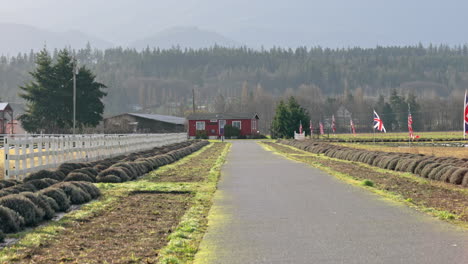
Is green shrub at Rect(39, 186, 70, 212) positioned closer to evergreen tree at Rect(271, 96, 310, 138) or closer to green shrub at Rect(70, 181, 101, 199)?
green shrub at Rect(70, 181, 101, 199)

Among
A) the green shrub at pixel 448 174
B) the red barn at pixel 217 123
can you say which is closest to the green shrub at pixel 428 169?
the green shrub at pixel 448 174

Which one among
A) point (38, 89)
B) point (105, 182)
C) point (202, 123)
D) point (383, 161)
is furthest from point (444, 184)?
point (202, 123)

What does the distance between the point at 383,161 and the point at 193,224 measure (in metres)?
16.8

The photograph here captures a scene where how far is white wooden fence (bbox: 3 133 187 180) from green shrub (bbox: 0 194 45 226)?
279 inches

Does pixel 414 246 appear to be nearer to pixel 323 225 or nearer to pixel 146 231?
pixel 323 225

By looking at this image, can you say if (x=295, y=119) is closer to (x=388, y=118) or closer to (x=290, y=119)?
(x=290, y=119)

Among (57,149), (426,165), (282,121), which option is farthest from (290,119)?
(57,149)

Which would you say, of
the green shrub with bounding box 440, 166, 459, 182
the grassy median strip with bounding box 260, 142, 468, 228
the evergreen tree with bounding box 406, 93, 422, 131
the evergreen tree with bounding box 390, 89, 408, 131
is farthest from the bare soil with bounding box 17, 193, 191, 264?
the evergreen tree with bounding box 390, 89, 408, 131

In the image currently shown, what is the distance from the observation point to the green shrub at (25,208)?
9836 mm

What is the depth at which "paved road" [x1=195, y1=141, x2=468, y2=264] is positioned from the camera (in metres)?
7.54

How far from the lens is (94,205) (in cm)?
1233

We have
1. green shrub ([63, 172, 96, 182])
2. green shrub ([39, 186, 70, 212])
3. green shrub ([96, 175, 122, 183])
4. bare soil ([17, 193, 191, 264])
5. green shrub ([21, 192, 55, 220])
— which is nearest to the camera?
bare soil ([17, 193, 191, 264])

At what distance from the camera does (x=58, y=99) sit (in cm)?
7306

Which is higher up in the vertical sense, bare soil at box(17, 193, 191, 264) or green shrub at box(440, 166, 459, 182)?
green shrub at box(440, 166, 459, 182)
